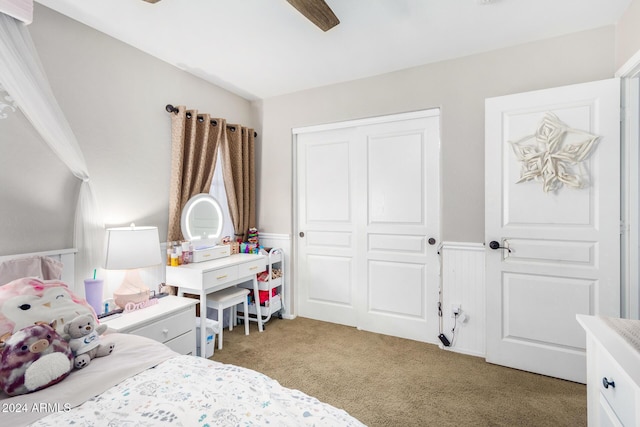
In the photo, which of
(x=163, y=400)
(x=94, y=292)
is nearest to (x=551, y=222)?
(x=163, y=400)

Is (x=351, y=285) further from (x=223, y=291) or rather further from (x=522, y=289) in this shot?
(x=522, y=289)

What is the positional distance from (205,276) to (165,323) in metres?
0.51

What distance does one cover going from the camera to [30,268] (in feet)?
5.56

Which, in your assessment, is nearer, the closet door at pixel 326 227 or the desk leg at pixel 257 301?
the desk leg at pixel 257 301

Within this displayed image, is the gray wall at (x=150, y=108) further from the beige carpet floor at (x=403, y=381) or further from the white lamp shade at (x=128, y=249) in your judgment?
the beige carpet floor at (x=403, y=381)

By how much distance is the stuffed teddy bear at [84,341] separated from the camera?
1.23m

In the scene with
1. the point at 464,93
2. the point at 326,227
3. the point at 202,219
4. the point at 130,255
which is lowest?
the point at 130,255

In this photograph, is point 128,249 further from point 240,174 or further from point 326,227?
point 326,227

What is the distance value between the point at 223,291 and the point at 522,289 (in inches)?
101

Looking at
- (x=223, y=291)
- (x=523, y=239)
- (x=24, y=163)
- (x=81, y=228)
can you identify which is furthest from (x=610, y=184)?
(x=24, y=163)

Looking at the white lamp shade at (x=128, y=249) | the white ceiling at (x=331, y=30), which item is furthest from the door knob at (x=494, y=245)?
the white lamp shade at (x=128, y=249)

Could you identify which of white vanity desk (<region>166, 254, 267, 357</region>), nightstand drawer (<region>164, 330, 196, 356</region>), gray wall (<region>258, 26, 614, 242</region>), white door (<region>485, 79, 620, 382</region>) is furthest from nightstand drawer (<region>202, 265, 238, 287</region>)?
white door (<region>485, 79, 620, 382</region>)

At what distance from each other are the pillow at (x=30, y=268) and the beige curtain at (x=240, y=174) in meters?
1.64

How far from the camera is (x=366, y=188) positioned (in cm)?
308
